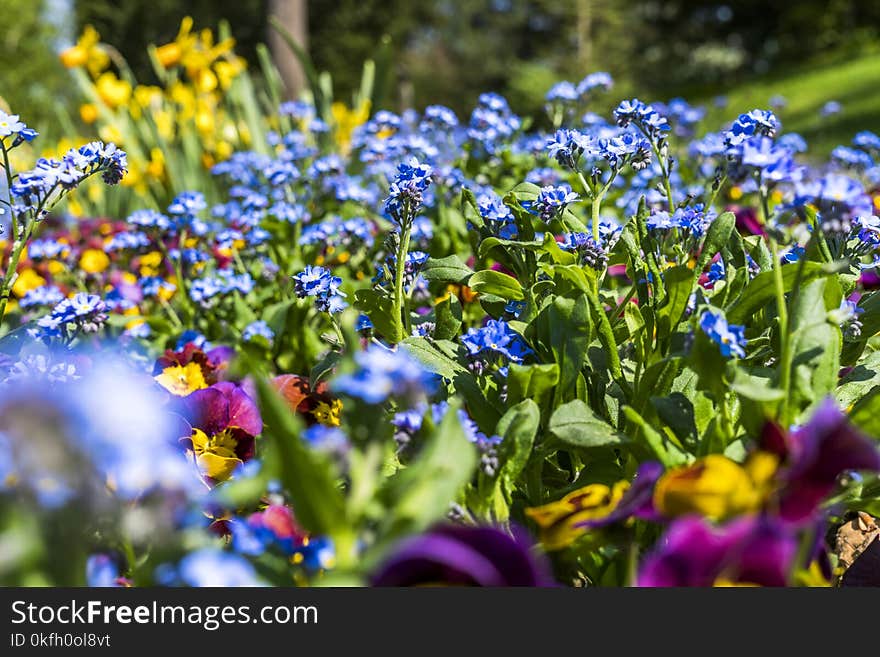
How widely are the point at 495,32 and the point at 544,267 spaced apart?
21390 mm

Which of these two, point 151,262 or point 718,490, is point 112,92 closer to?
point 151,262

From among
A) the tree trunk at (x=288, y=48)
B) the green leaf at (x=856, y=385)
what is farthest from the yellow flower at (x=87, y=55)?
the green leaf at (x=856, y=385)

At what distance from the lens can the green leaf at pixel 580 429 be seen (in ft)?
4.34

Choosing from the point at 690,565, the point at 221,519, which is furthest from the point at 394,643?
the point at 221,519

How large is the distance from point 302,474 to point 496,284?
85 cm

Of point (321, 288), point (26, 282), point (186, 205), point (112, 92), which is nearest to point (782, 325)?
point (321, 288)

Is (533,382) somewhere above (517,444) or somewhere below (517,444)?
above

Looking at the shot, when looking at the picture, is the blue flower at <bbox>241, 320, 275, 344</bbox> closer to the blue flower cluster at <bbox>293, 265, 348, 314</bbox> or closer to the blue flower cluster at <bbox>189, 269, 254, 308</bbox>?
the blue flower cluster at <bbox>189, 269, 254, 308</bbox>

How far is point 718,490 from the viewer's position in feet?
3.10

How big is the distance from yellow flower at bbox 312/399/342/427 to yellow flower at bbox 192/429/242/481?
0.58 feet

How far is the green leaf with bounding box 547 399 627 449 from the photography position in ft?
4.34

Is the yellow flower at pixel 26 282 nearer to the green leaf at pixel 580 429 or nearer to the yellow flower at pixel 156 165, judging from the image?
the yellow flower at pixel 156 165

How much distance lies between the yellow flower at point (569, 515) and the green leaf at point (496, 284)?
54 cm

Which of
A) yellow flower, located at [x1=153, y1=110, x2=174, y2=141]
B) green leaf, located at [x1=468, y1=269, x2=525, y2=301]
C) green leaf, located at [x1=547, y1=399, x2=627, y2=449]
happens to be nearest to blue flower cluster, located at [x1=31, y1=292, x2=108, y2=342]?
green leaf, located at [x1=468, y1=269, x2=525, y2=301]
